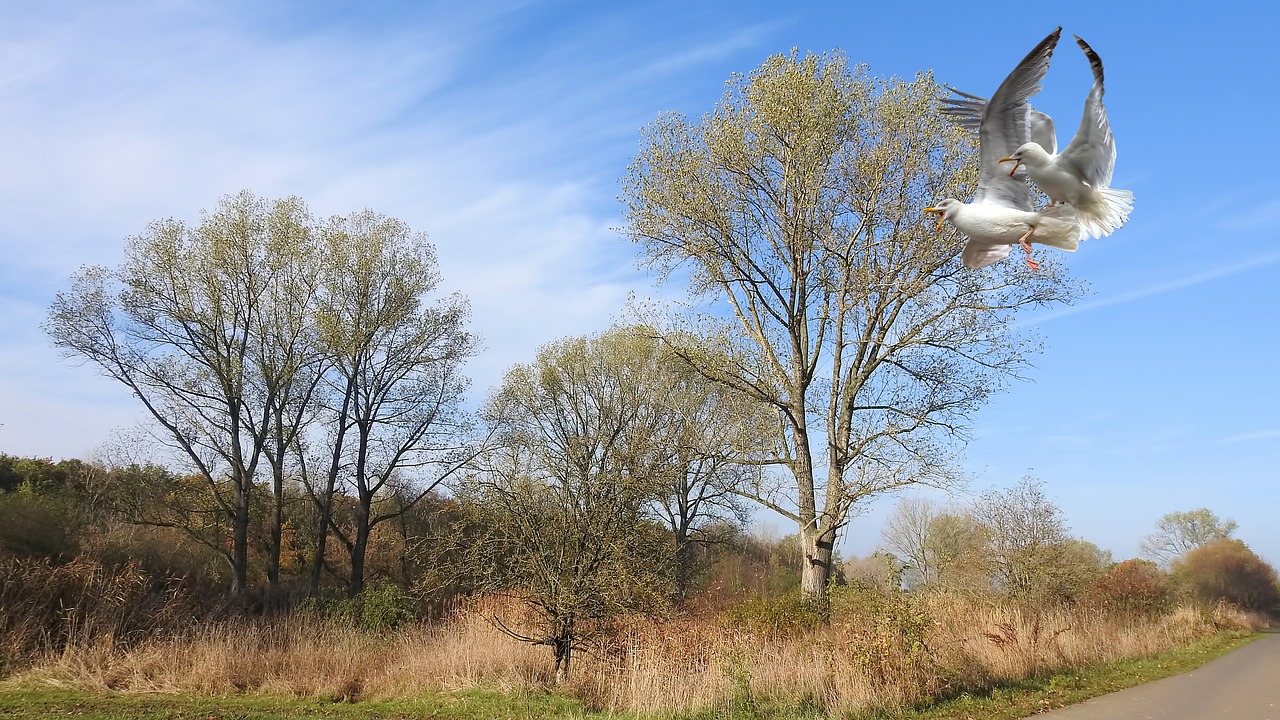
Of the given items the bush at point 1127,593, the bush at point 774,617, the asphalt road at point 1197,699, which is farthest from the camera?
the bush at point 1127,593

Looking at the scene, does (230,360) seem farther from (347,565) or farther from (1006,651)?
(1006,651)

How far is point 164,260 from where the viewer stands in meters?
25.1

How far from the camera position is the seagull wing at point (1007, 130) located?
15.7 ft

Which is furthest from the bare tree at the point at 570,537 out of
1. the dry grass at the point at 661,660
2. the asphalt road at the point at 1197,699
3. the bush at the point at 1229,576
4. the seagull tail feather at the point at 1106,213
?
the bush at the point at 1229,576

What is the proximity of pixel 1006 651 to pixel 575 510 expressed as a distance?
764 cm

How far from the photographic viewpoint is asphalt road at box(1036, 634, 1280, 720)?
10.4 m

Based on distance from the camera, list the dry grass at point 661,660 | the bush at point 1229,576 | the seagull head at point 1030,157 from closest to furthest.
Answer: the seagull head at point 1030,157 → the dry grass at point 661,660 → the bush at point 1229,576

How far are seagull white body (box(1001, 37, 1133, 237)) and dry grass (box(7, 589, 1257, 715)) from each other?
25.2ft

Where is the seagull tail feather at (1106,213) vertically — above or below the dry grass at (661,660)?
above

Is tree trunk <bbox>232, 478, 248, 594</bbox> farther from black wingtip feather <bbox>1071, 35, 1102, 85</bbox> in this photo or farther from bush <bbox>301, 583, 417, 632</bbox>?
black wingtip feather <bbox>1071, 35, 1102, 85</bbox>

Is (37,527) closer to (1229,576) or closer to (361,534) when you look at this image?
(361,534)

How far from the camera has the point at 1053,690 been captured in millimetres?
12164

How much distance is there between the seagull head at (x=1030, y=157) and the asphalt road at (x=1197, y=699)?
27.9 ft

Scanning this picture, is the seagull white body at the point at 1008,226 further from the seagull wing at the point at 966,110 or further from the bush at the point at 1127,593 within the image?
the bush at the point at 1127,593
